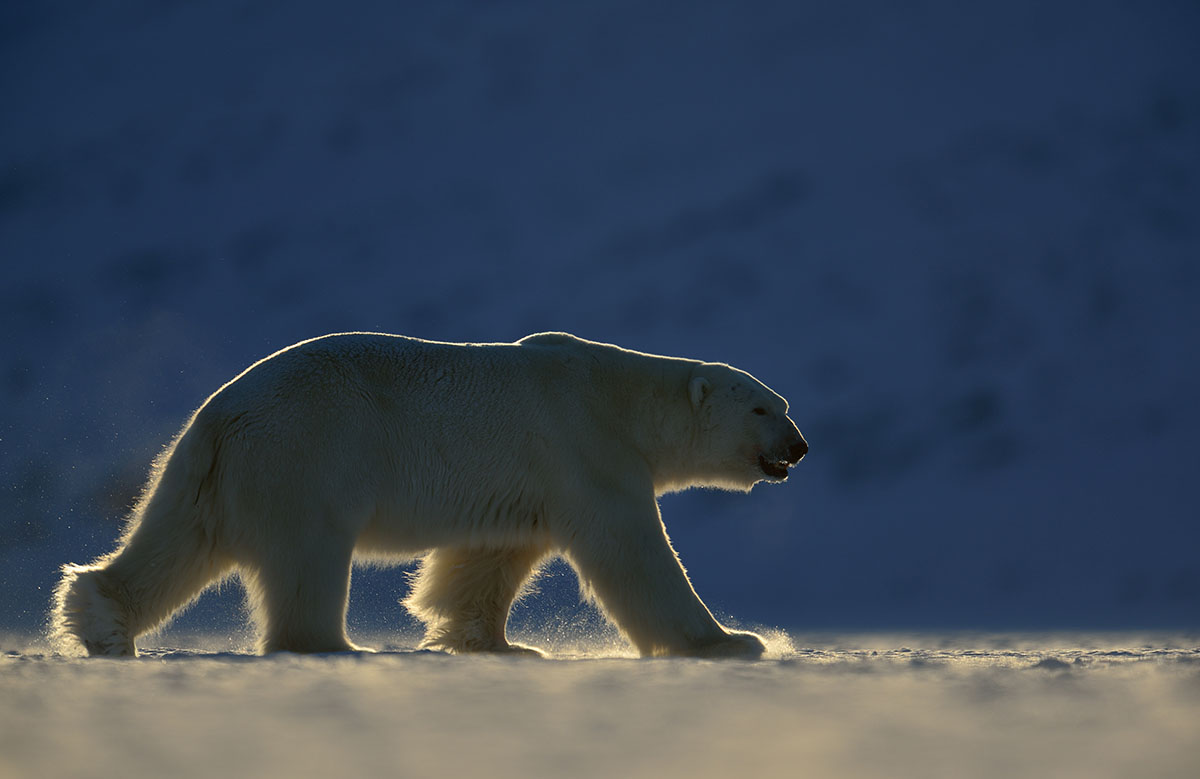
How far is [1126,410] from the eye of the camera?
168ft

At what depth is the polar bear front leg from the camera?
17.0 ft

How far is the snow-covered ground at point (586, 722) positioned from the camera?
1.79 meters

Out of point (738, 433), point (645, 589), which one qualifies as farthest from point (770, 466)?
point (645, 589)

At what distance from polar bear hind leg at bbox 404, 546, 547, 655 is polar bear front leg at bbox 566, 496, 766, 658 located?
83 centimetres

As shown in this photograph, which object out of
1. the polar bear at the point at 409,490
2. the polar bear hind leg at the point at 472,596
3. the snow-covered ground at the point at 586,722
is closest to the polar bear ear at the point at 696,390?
the polar bear at the point at 409,490

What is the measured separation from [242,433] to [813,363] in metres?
49.0

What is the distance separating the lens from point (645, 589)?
17.3 feet

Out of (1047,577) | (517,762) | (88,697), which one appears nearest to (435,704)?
(517,762)

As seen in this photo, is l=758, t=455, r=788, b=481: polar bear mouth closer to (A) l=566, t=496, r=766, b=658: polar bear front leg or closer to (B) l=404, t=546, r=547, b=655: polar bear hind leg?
(A) l=566, t=496, r=766, b=658: polar bear front leg

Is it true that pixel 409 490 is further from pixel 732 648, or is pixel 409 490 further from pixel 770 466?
pixel 770 466

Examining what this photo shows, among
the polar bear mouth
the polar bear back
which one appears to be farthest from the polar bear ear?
the polar bear mouth

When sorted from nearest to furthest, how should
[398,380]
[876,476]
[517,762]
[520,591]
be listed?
[517,762] < [398,380] < [520,591] < [876,476]

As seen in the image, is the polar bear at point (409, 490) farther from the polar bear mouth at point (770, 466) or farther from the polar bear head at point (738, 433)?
the polar bear mouth at point (770, 466)

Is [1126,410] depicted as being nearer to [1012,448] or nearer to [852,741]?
[1012,448]
